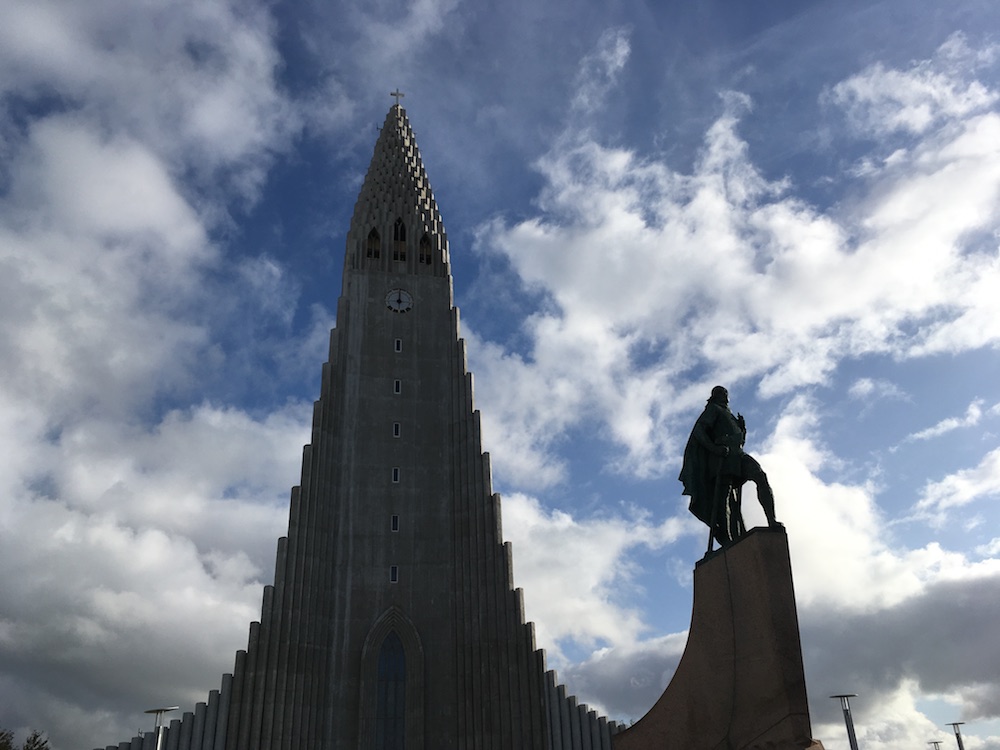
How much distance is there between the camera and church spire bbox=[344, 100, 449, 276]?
143 feet

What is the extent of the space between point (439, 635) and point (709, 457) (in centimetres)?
2173

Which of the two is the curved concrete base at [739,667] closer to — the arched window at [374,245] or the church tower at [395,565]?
the church tower at [395,565]

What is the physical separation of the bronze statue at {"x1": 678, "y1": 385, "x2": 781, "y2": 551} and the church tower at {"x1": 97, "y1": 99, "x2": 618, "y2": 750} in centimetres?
2052

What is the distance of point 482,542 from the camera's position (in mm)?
Result: 36094

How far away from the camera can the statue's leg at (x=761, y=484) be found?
14.1 m

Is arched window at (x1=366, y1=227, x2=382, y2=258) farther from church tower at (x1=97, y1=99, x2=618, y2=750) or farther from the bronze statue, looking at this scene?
the bronze statue

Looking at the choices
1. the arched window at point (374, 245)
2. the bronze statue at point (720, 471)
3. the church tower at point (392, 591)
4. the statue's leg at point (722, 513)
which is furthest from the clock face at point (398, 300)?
the statue's leg at point (722, 513)

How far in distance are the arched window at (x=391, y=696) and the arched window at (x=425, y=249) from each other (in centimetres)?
1980

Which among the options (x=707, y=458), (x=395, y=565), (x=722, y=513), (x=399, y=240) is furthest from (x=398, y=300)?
(x=722, y=513)

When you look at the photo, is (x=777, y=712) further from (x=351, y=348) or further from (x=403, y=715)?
(x=351, y=348)

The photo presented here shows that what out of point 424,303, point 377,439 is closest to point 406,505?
point 377,439

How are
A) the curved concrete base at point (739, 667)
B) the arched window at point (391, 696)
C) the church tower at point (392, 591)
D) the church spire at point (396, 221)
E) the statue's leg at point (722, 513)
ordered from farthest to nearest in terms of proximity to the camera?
the church spire at point (396, 221)
the arched window at point (391, 696)
the church tower at point (392, 591)
the statue's leg at point (722, 513)
the curved concrete base at point (739, 667)

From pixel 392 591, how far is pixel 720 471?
22612mm

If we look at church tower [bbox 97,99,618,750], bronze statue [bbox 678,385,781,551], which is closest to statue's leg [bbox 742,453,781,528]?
bronze statue [bbox 678,385,781,551]
